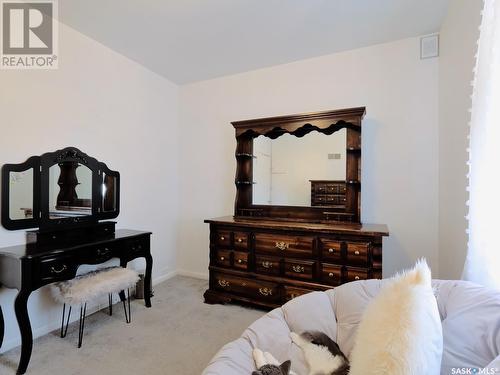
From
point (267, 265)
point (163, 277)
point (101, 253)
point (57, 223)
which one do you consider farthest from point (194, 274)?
point (57, 223)

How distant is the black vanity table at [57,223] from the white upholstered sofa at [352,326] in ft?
4.81

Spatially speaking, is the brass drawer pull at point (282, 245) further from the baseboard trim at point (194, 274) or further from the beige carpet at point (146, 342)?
the baseboard trim at point (194, 274)

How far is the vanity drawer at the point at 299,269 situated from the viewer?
7.57ft

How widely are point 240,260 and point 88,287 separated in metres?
1.31

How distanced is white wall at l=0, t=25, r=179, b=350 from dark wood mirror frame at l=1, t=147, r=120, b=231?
0.07 m

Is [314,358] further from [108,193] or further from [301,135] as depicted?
[108,193]

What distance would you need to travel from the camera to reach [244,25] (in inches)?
92.4

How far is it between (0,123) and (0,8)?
88 cm

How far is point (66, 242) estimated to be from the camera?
2115mm

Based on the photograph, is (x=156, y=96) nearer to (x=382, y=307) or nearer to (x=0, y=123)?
(x=0, y=123)

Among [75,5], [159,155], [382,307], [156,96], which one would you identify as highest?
[75,5]

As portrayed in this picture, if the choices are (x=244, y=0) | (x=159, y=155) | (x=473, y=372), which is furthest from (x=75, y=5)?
(x=473, y=372)

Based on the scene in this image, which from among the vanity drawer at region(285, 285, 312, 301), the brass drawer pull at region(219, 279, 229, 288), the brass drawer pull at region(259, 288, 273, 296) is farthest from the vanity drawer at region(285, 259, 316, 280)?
the brass drawer pull at region(219, 279, 229, 288)

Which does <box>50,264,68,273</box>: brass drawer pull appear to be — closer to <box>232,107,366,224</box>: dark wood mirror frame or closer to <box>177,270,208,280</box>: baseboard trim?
<box>232,107,366,224</box>: dark wood mirror frame
